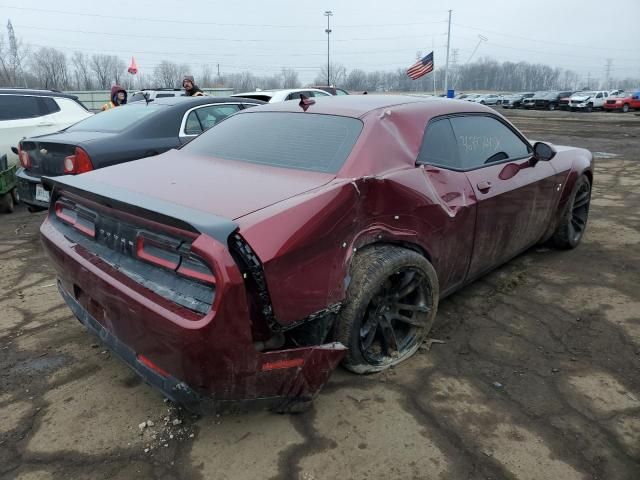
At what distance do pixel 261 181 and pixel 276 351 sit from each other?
0.87 m

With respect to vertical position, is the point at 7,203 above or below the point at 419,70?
below

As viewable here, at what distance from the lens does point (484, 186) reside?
10.3 ft

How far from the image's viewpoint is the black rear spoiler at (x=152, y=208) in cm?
183

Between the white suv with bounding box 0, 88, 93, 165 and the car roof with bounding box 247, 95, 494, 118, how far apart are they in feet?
16.9

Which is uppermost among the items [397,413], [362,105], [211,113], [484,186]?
[362,105]

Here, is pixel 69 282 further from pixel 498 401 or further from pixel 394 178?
pixel 498 401

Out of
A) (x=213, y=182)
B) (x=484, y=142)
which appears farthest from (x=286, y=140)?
(x=484, y=142)

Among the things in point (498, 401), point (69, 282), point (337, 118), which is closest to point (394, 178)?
point (337, 118)

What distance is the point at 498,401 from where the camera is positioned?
2.49 m

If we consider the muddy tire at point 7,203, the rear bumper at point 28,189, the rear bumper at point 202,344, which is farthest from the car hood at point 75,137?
the rear bumper at point 202,344

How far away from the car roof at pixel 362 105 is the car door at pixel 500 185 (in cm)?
11

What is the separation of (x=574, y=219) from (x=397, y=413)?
332 centimetres

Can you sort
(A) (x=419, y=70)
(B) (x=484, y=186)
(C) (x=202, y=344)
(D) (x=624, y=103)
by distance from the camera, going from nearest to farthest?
1. (C) (x=202, y=344)
2. (B) (x=484, y=186)
3. (A) (x=419, y=70)
4. (D) (x=624, y=103)

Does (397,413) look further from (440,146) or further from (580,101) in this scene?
(580,101)
